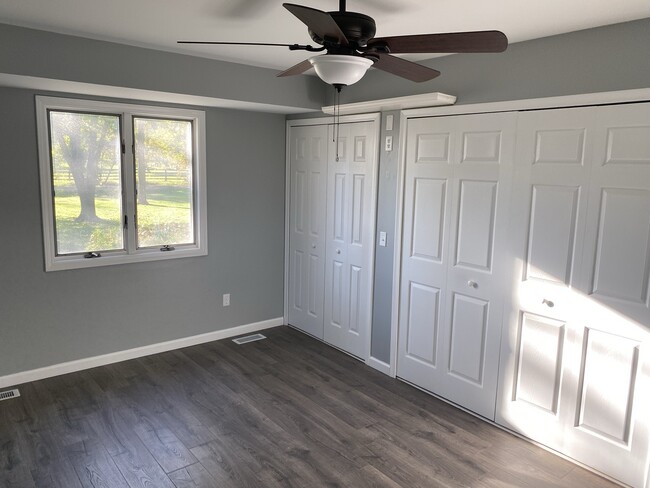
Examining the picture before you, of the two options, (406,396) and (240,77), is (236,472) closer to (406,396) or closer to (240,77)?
(406,396)

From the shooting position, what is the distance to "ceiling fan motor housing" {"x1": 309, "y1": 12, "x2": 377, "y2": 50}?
170cm

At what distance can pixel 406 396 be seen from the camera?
3508 millimetres

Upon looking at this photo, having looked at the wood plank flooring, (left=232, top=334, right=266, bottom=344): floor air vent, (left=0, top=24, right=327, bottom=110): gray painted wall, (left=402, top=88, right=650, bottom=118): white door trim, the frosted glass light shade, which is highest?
(left=0, top=24, right=327, bottom=110): gray painted wall

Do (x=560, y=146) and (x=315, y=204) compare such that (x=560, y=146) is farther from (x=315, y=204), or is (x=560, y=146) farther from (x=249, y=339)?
(x=249, y=339)

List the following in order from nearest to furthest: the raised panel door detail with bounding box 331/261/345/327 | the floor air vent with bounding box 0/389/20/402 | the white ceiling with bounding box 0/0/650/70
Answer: the white ceiling with bounding box 0/0/650/70 → the floor air vent with bounding box 0/389/20/402 → the raised panel door detail with bounding box 331/261/345/327

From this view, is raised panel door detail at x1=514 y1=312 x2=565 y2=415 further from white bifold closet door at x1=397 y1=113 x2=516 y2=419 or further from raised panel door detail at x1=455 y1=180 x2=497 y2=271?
raised panel door detail at x1=455 y1=180 x2=497 y2=271

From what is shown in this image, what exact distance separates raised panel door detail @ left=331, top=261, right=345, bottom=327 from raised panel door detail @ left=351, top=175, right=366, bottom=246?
324 millimetres

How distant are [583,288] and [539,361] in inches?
21.2

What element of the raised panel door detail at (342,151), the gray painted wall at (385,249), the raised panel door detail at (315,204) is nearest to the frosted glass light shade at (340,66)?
the gray painted wall at (385,249)

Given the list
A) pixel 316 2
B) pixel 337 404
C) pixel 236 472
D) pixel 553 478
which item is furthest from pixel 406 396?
pixel 316 2

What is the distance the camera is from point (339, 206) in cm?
419

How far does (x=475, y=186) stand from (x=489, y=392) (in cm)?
138

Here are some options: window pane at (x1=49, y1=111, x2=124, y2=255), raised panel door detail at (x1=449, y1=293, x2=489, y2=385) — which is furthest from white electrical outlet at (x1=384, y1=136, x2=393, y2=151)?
window pane at (x1=49, y1=111, x2=124, y2=255)

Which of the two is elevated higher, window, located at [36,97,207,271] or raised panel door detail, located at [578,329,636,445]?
window, located at [36,97,207,271]
